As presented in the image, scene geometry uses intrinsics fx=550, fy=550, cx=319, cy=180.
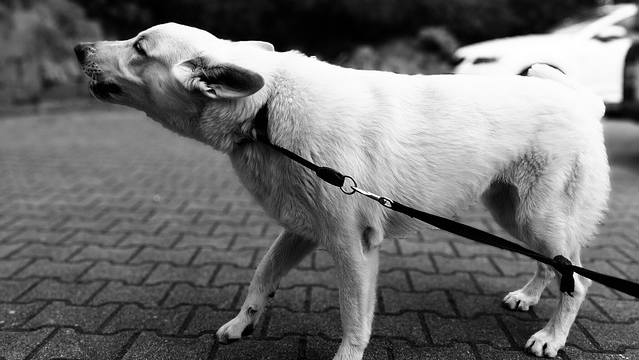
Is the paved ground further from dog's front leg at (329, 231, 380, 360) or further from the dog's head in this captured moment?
the dog's head

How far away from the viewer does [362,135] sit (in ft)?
7.48

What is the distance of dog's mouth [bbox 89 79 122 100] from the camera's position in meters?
2.39

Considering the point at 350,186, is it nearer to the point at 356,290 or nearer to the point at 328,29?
the point at 356,290

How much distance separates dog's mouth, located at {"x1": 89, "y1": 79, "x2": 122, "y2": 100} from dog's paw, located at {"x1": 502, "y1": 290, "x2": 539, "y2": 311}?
7.78ft

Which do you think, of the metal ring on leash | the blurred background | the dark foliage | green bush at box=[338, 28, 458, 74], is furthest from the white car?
the dark foliage

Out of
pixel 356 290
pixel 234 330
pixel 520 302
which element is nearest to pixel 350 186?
pixel 356 290

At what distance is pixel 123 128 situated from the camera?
1209 centimetres

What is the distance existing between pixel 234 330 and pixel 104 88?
1.29 metres

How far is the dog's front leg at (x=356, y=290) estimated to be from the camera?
2344 mm

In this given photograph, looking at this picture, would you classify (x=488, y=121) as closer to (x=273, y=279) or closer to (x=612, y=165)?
(x=273, y=279)

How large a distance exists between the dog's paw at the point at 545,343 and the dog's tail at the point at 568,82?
43.2 inches

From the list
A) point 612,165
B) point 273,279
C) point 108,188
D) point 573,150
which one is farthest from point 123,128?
point 573,150

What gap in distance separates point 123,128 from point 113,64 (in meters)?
10.3

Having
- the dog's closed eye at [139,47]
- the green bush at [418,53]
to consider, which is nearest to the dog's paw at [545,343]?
the dog's closed eye at [139,47]
